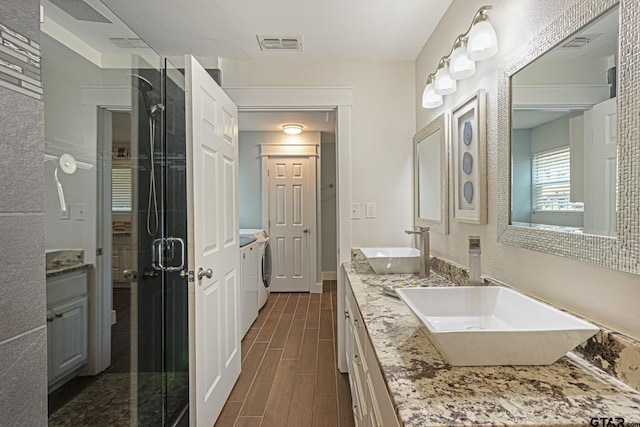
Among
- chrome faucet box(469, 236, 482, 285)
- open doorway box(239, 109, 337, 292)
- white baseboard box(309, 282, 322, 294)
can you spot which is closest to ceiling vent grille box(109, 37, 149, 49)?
chrome faucet box(469, 236, 482, 285)

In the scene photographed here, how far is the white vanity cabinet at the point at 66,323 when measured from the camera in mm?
1127

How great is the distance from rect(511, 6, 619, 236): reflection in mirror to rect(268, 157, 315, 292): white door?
155 inches

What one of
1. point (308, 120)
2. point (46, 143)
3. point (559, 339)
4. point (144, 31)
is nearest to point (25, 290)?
point (46, 143)

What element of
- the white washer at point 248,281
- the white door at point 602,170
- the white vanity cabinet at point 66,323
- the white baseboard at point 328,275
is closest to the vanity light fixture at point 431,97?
the white door at point 602,170

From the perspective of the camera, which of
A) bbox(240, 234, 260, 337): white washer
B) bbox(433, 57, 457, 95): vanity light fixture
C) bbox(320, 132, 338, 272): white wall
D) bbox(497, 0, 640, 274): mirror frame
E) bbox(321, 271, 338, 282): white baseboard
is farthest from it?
bbox(321, 271, 338, 282): white baseboard

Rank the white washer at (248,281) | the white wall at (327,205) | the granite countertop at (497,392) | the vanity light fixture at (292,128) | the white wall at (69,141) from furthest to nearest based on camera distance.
→ 1. the white wall at (327,205)
2. the vanity light fixture at (292,128)
3. the white washer at (248,281)
4. the white wall at (69,141)
5. the granite countertop at (497,392)

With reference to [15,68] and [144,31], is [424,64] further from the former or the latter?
[15,68]

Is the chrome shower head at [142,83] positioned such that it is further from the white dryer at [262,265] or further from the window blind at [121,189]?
the white dryer at [262,265]

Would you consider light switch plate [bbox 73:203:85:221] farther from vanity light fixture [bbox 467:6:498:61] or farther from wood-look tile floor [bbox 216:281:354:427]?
vanity light fixture [bbox 467:6:498:61]

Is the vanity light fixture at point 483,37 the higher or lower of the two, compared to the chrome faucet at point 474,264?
higher

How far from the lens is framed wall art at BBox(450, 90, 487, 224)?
5.13 ft

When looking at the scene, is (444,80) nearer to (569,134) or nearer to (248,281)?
(569,134)

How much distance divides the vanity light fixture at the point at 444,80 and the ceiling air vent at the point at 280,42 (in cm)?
97

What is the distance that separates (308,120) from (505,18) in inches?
127
